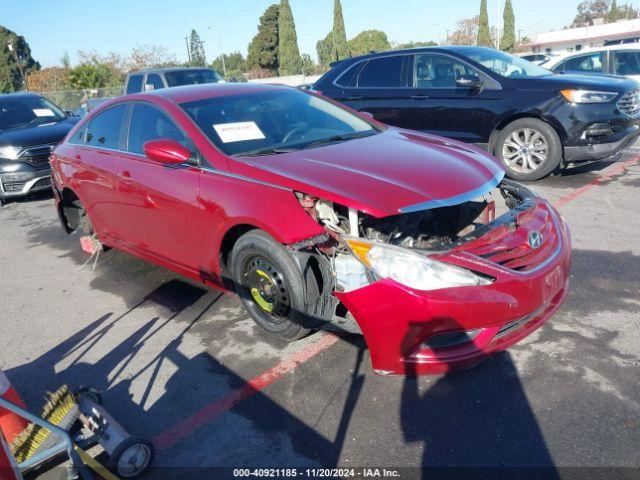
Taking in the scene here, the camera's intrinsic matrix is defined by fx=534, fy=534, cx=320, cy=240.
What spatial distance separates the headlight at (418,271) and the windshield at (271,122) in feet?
4.29

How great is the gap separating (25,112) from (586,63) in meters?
11.5

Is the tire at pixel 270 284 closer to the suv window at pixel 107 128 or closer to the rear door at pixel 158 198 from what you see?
the rear door at pixel 158 198

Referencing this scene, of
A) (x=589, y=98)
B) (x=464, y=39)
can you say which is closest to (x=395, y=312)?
(x=589, y=98)

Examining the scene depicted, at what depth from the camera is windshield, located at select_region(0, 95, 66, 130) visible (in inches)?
355

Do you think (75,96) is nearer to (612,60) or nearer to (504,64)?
(612,60)

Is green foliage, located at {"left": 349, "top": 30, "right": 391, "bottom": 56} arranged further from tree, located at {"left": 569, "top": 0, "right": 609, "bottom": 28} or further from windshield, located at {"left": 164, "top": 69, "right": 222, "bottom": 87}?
windshield, located at {"left": 164, "top": 69, "right": 222, "bottom": 87}

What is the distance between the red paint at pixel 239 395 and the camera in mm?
2711

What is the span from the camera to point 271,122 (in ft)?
13.1

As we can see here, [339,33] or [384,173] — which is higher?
[339,33]

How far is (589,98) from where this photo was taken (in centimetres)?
638

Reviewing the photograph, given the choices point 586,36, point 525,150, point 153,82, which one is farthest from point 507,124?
point 586,36

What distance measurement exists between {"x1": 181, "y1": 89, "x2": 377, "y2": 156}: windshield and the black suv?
9.91ft

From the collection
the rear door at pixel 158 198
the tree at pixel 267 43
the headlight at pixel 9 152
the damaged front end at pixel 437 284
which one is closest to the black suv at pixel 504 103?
the damaged front end at pixel 437 284

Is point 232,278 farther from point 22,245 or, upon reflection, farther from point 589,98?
point 589,98
